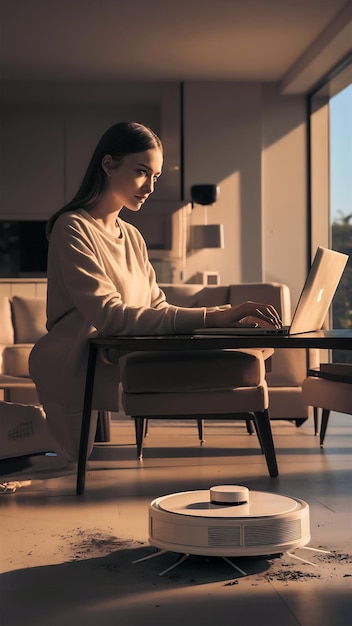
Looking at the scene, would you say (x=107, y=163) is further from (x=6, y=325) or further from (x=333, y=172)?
(x=333, y=172)

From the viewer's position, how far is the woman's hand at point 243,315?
259 cm

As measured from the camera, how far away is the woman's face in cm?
290

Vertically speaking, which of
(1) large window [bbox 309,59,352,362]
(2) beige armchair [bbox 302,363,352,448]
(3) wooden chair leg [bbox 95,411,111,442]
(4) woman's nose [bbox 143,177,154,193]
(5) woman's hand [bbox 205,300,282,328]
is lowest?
(3) wooden chair leg [bbox 95,411,111,442]

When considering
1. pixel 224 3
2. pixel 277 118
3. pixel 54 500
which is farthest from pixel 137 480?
pixel 277 118

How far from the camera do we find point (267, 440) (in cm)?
320

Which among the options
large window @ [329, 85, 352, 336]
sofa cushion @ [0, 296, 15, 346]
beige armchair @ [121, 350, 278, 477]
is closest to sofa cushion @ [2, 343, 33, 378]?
sofa cushion @ [0, 296, 15, 346]

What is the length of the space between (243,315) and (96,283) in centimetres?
52

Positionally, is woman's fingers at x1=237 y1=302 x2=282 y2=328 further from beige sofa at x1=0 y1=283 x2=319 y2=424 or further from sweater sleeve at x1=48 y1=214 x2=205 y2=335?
beige sofa at x1=0 y1=283 x2=319 y2=424

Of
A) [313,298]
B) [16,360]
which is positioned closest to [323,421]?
[313,298]

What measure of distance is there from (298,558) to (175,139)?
733 cm

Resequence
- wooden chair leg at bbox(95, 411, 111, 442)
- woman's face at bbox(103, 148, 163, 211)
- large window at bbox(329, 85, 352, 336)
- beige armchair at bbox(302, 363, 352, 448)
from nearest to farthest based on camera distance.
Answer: woman's face at bbox(103, 148, 163, 211) < beige armchair at bbox(302, 363, 352, 448) < wooden chair leg at bbox(95, 411, 111, 442) < large window at bbox(329, 85, 352, 336)

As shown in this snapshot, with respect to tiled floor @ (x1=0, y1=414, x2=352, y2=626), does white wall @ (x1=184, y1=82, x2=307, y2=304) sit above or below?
above

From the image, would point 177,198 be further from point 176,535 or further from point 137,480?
point 176,535

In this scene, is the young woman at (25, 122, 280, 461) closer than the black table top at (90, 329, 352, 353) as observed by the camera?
No
